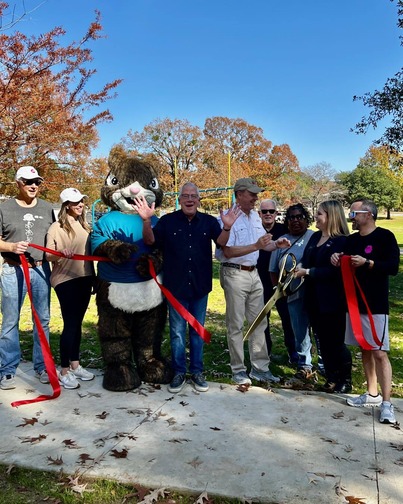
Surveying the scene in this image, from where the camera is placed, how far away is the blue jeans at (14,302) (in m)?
4.27

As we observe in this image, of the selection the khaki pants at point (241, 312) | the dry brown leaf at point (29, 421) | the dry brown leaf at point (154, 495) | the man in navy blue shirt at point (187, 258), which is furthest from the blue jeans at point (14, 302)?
the dry brown leaf at point (154, 495)

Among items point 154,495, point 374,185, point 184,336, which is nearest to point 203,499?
point 154,495

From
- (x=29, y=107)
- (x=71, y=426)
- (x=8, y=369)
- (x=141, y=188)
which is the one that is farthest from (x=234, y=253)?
(x=29, y=107)

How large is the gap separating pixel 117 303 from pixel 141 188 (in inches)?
45.5

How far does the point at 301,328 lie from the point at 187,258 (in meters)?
1.50

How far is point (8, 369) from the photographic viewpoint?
14.5 ft

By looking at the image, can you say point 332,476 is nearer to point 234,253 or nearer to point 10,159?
point 234,253

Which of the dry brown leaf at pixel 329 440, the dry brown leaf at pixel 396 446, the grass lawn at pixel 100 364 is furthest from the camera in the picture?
the dry brown leaf at pixel 329 440

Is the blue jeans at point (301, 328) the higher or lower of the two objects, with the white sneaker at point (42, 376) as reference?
higher

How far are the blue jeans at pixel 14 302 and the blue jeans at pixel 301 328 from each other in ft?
8.54

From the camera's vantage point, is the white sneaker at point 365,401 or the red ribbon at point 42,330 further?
the red ribbon at point 42,330

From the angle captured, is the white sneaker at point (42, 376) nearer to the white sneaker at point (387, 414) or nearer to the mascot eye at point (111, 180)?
the mascot eye at point (111, 180)

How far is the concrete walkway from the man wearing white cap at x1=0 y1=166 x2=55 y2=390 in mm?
394

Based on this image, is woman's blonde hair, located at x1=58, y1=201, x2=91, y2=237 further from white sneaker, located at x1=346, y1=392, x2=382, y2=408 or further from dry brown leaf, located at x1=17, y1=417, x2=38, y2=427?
white sneaker, located at x1=346, y1=392, x2=382, y2=408
